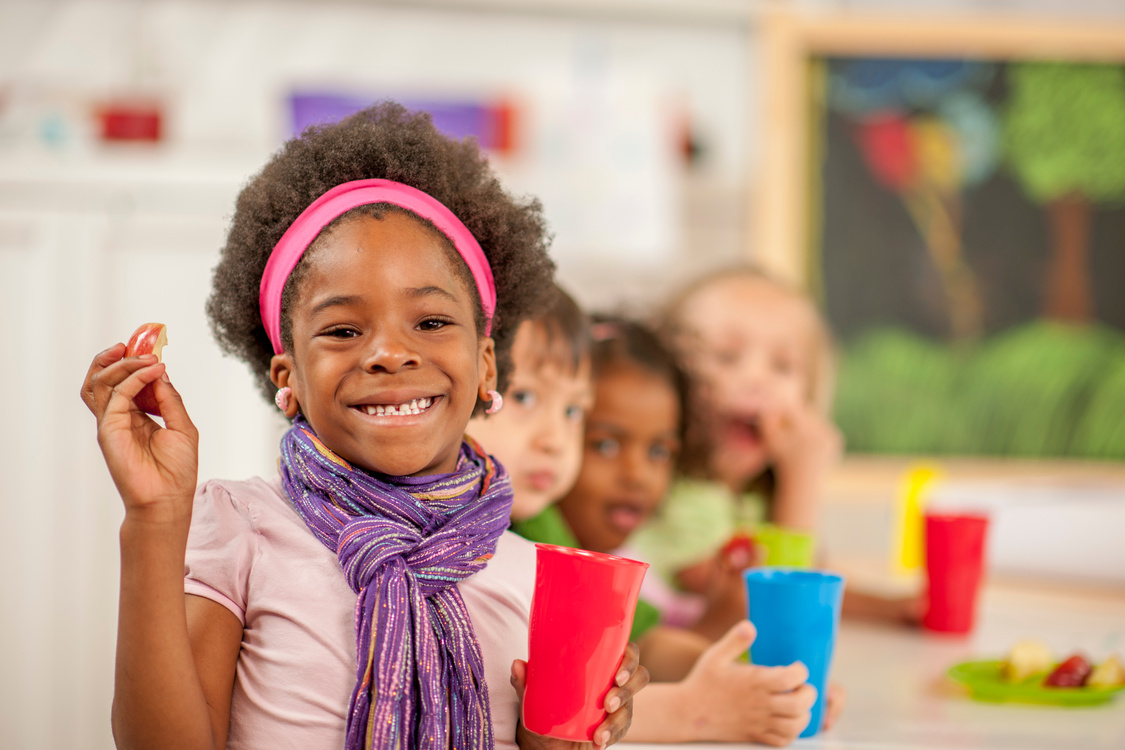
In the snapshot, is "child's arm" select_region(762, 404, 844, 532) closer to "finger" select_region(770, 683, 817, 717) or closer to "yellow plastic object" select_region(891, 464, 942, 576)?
"yellow plastic object" select_region(891, 464, 942, 576)

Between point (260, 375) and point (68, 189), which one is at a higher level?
point (68, 189)

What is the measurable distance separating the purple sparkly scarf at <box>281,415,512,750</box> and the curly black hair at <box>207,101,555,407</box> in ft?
0.40

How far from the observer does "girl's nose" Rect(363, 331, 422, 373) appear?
0.73 meters

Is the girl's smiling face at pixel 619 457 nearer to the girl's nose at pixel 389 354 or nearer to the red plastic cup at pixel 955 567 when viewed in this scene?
the red plastic cup at pixel 955 567

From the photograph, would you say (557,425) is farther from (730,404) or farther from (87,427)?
(87,427)

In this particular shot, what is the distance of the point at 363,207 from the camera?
774 millimetres

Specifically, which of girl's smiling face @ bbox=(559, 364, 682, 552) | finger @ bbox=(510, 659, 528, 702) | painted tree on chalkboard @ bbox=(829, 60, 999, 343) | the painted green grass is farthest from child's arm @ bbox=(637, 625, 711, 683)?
painted tree on chalkboard @ bbox=(829, 60, 999, 343)

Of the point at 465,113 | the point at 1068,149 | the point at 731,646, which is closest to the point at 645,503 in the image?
the point at 731,646

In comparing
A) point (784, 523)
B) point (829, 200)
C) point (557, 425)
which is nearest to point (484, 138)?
point (829, 200)

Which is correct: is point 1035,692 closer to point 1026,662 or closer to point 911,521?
point 1026,662

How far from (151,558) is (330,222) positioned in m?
0.28

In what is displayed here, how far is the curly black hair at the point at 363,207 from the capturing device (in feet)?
2.66

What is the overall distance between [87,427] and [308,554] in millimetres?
1620

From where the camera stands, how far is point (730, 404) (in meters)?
1.75
